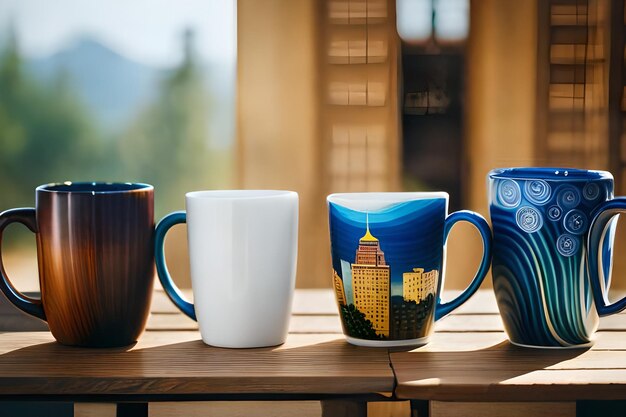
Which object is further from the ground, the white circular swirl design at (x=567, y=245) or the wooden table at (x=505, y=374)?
the white circular swirl design at (x=567, y=245)

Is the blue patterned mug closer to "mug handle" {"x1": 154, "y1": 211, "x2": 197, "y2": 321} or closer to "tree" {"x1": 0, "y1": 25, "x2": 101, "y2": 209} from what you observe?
"mug handle" {"x1": 154, "y1": 211, "x2": 197, "y2": 321}

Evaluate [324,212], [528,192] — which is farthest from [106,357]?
[324,212]

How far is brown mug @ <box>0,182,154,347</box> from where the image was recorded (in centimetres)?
63

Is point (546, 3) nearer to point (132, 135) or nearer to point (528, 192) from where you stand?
point (528, 192)

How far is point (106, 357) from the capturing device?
624mm

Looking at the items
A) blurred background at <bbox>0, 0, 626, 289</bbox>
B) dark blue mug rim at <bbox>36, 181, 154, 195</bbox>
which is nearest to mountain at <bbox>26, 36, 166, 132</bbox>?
blurred background at <bbox>0, 0, 626, 289</bbox>

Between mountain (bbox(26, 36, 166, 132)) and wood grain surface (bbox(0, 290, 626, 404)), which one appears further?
mountain (bbox(26, 36, 166, 132))

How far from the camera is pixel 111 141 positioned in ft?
17.1

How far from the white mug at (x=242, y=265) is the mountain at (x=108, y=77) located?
458 centimetres

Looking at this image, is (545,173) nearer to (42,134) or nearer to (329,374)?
(329,374)

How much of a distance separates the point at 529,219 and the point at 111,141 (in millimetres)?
4830

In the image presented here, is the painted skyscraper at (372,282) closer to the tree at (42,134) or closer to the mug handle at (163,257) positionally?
the mug handle at (163,257)

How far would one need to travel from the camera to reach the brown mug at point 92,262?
627 millimetres

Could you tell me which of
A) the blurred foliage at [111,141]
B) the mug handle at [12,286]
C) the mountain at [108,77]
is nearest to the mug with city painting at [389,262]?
the mug handle at [12,286]
